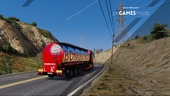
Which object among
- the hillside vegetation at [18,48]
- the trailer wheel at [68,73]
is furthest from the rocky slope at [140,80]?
the hillside vegetation at [18,48]

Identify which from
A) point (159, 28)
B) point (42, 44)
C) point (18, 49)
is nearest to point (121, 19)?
point (159, 28)

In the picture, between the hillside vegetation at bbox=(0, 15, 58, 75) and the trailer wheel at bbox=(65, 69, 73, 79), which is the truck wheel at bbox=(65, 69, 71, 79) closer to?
the trailer wheel at bbox=(65, 69, 73, 79)

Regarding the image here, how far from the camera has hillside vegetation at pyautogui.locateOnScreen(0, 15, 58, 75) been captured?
19812 millimetres

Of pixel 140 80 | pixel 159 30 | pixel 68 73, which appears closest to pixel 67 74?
pixel 68 73

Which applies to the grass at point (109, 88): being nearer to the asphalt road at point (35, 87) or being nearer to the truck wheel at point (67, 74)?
the asphalt road at point (35, 87)

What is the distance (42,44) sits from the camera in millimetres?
36688

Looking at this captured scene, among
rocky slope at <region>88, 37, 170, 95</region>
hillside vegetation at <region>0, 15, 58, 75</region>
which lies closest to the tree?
rocky slope at <region>88, 37, 170, 95</region>

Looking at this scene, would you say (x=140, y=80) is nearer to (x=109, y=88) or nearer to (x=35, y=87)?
(x=109, y=88)

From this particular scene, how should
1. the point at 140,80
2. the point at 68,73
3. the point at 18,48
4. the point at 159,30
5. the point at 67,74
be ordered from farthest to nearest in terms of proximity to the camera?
the point at 159,30 < the point at 18,48 < the point at 68,73 < the point at 67,74 < the point at 140,80


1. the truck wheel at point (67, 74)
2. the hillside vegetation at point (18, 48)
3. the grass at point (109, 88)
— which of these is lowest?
the grass at point (109, 88)

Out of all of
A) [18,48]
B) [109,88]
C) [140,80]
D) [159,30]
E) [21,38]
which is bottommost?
[109,88]

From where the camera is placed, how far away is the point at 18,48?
2655cm

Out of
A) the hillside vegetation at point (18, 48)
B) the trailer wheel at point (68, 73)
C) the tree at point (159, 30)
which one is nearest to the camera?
the trailer wheel at point (68, 73)

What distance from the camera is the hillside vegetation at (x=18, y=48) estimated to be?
19812 mm
